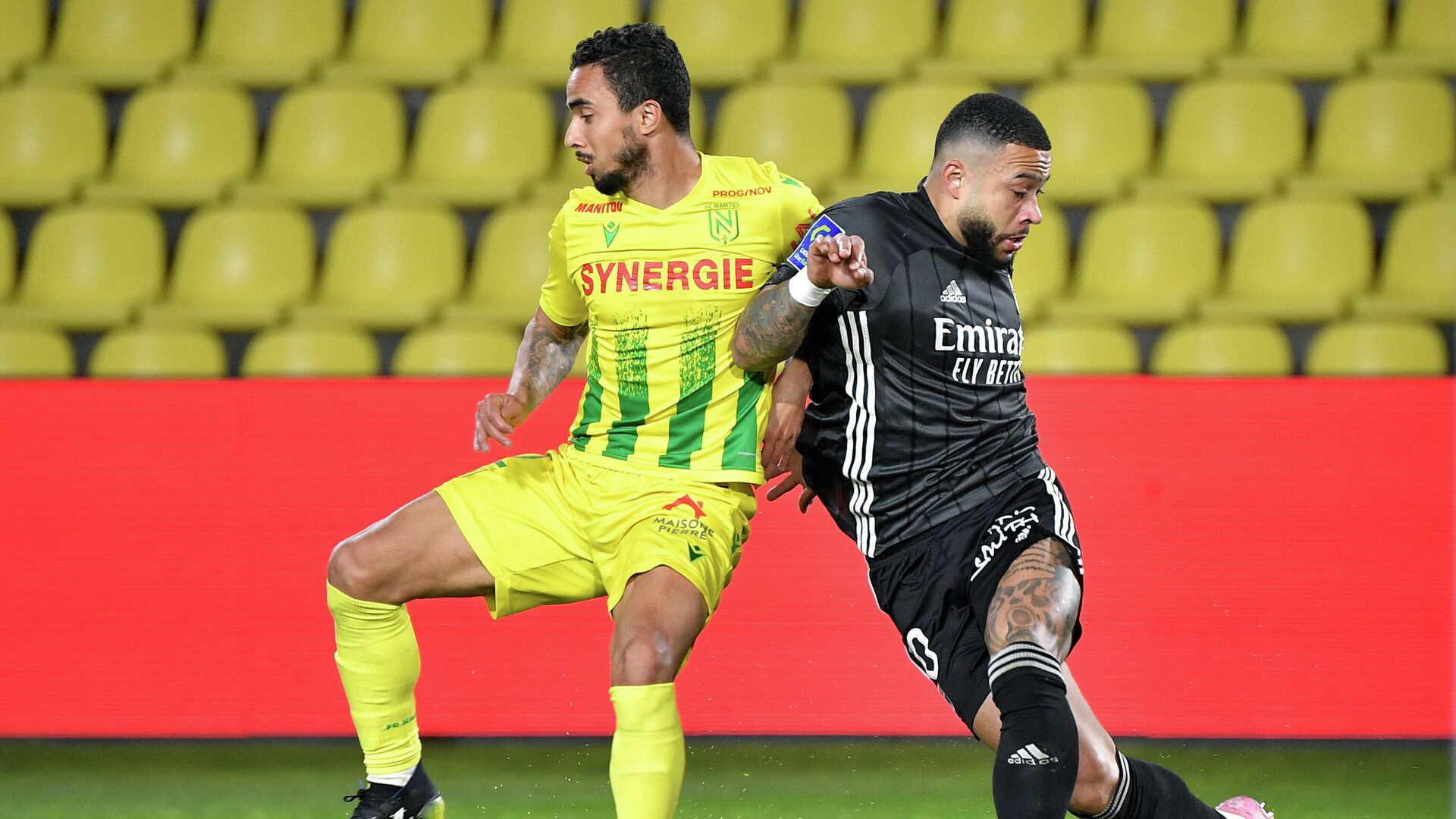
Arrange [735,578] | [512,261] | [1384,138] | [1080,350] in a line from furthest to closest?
[1384,138] < [512,261] < [1080,350] < [735,578]

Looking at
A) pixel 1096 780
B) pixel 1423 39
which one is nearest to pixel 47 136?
pixel 1096 780

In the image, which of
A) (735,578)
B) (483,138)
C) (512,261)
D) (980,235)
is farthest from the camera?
(483,138)

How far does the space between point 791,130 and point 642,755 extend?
158 inches

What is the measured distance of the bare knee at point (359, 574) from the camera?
3.47 m

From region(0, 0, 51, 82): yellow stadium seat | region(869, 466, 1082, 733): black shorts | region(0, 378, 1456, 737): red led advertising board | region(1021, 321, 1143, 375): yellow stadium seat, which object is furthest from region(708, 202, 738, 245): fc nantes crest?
region(0, 0, 51, 82): yellow stadium seat

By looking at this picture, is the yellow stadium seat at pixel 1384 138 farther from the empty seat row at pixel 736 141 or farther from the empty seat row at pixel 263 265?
the empty seat row at pixel 263 265

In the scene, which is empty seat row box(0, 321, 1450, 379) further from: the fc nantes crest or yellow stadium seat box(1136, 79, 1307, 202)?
the fc nantes crest

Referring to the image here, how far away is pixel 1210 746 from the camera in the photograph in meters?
4.58

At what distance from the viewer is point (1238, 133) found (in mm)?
Result: 6555

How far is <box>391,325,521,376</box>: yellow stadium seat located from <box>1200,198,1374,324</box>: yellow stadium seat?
274cm

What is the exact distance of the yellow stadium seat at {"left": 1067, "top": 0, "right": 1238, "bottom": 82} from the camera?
678 cm

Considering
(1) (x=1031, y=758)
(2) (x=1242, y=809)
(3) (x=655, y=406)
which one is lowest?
(2) (x=1242, y=809)

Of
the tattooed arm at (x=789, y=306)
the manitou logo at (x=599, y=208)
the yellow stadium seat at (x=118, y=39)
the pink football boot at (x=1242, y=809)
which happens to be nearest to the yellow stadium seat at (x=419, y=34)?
the yellow stadium seat at (x=118, y=39)

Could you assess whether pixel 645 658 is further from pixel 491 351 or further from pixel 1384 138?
pixel 1384 138
